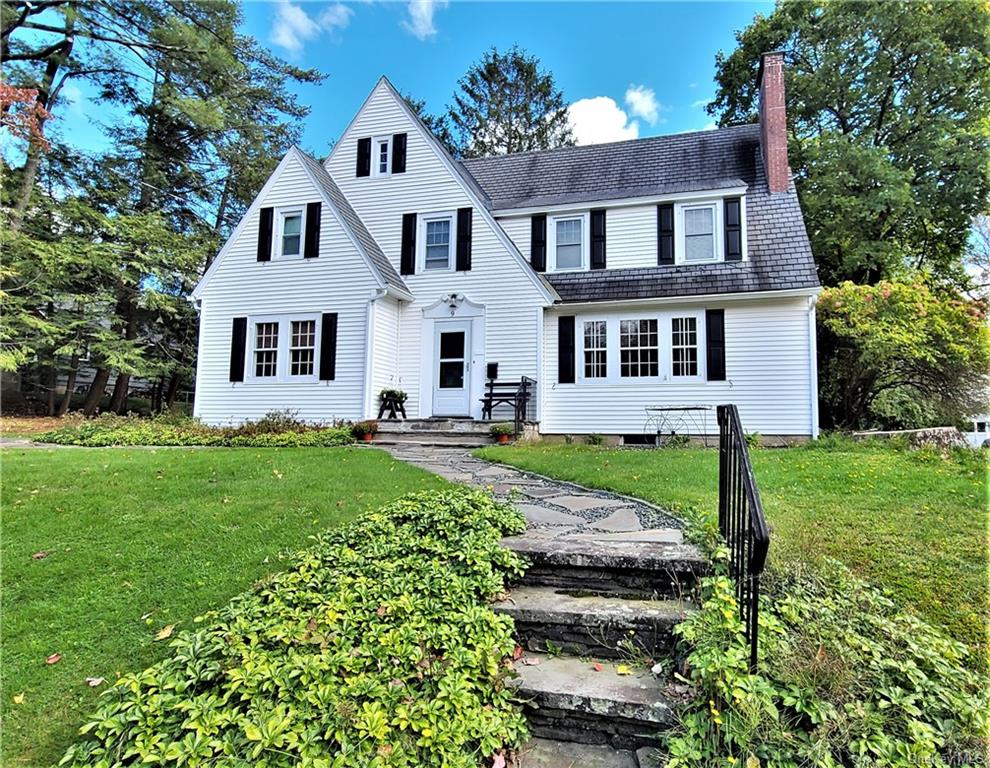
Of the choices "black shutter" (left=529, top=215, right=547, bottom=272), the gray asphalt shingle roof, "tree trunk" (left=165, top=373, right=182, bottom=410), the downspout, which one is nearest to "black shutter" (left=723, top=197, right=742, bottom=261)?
the gray asphalt shingle roof

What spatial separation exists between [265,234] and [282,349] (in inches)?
114

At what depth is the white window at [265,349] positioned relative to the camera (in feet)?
41.3

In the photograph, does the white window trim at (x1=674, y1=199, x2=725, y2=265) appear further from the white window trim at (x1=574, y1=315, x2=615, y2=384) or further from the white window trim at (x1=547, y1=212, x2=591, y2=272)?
the white window trim at (x1=574, y1=315, x2=615, y2=384)

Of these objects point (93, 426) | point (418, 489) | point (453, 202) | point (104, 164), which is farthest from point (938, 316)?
point (104, 164)

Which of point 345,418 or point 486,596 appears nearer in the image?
point 486,596

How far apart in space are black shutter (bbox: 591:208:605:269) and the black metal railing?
378 inches

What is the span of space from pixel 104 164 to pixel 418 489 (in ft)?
62.6

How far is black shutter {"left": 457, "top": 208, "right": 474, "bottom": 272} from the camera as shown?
A: 41.3 feet

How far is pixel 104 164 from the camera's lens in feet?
57.4

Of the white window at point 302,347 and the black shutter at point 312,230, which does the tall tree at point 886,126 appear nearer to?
the black shutter at point 312,230

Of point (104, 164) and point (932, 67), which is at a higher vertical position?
point (932, 67)

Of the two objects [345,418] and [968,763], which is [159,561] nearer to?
[968,763]

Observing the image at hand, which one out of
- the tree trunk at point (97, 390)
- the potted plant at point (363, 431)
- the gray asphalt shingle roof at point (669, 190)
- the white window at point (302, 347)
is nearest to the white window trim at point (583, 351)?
the gray asphalt shingle roof at point (669, 190)

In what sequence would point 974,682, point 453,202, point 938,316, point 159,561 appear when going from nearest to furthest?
point 974,682
point 159,561
point 938,316
point 453,202
